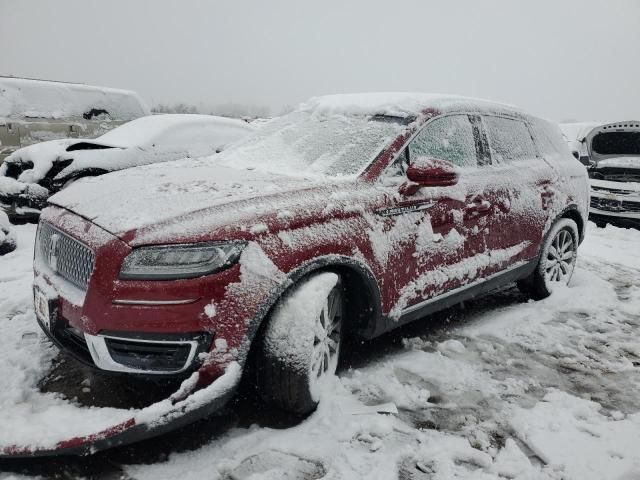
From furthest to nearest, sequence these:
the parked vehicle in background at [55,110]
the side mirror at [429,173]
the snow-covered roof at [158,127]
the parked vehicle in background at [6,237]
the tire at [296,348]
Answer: the parked vehicle in background at [55,110]
the snow-covered roof at [158,127]
the parked vehicle in background at [6,237]
the side mirror at [429,173]
the tire at [296,348]

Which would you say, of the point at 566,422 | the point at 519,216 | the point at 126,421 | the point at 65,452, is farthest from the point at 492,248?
the point at 65,452

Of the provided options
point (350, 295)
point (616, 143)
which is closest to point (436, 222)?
point (350, 295)

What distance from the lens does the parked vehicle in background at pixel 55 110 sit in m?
8.23

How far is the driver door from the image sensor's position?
2.98 meters

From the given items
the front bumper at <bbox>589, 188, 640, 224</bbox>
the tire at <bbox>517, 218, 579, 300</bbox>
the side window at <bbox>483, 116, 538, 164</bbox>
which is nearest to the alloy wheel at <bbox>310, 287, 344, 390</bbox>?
the side window at <bbox>483, 116, 538, 164</bbox>

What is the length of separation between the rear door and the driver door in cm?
17

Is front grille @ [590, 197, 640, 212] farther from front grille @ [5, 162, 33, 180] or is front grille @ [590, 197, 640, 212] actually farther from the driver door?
front grille @ [5, 162, 33, 180]

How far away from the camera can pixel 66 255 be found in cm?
249

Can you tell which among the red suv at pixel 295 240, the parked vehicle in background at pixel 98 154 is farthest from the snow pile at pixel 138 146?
the red suv at pixel 295 240

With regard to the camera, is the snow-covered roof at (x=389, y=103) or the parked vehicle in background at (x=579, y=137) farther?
the parked vehicle in background at (x=579, y=137)

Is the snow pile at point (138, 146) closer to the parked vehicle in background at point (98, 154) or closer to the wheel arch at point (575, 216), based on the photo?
the parked vehicle in background at point (98, 154)

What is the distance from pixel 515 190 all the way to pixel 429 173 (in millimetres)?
1299

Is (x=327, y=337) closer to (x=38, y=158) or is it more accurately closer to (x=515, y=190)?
(x=515, y=190)

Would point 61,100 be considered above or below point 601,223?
above
